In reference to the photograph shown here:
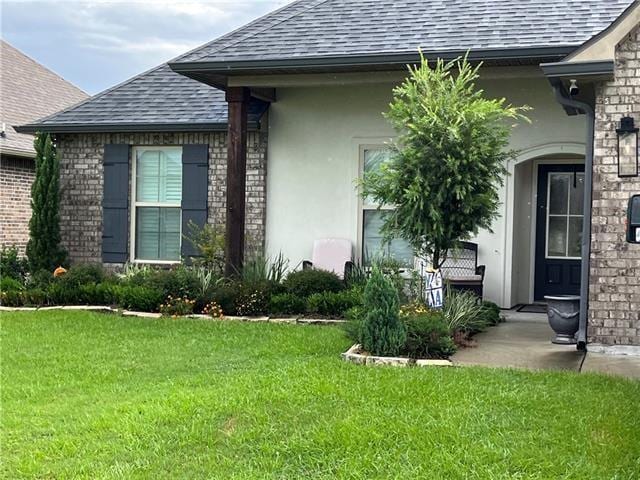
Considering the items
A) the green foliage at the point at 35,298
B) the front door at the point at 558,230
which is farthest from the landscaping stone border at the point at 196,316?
the front door at the point at 558,230

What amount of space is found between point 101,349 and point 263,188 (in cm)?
497

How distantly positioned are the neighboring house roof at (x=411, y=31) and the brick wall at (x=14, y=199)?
6.74 meters

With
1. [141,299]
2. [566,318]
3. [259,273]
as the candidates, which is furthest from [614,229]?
[141,299]

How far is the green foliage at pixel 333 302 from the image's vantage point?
941 cm

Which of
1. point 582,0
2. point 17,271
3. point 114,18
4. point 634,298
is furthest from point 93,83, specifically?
point 634,298

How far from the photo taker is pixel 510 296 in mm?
10766

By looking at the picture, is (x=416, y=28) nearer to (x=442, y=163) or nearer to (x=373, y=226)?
(x=373, y=226)

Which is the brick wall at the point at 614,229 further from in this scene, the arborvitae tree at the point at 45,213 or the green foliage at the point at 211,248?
the arborvitae tree at the point at 45,213

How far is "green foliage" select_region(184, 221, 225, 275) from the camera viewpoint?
1138 centimetres

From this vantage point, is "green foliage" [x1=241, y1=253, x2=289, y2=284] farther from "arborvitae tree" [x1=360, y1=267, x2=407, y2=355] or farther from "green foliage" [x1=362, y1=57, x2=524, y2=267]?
"arborvitae tree" [x1=360, y1=267, x2=407, y2=355]

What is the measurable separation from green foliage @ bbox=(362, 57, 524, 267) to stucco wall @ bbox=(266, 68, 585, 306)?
282 centimetres

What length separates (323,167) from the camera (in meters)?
11.6

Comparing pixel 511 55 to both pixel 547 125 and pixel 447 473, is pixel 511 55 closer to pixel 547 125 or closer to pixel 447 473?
pixel 547 125

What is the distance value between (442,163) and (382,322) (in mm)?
1979
